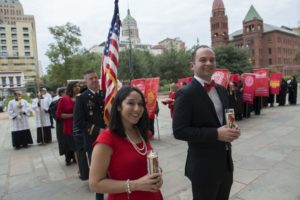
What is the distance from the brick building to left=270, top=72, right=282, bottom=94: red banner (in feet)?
231

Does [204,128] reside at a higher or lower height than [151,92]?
lower

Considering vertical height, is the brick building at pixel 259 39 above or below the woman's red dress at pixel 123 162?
above

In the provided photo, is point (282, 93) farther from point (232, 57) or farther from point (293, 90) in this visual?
point (232, 57)

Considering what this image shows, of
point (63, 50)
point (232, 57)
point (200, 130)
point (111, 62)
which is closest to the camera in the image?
point (200, 130)

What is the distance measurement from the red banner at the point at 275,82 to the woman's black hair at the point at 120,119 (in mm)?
12663

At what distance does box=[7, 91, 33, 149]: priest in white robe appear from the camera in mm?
8023

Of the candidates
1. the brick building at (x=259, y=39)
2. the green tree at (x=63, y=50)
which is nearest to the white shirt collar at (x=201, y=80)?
the green tree at (x=63, y=50)

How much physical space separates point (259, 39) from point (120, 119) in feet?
291

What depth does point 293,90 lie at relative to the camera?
14.0m

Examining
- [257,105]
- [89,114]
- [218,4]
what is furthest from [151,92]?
[218,4]

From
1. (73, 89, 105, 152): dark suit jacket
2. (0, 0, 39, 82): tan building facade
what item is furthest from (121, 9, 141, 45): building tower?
(73, 89, 105, 152): dark suit jacket

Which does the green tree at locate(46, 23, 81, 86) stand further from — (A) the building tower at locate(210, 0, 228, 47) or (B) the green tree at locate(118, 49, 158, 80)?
(A) the building tower at locate(210, 0, 228, 47)

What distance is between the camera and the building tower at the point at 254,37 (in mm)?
80062

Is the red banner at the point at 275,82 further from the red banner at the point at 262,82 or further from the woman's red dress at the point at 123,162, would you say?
the woman's red dress at the point at 123,162
